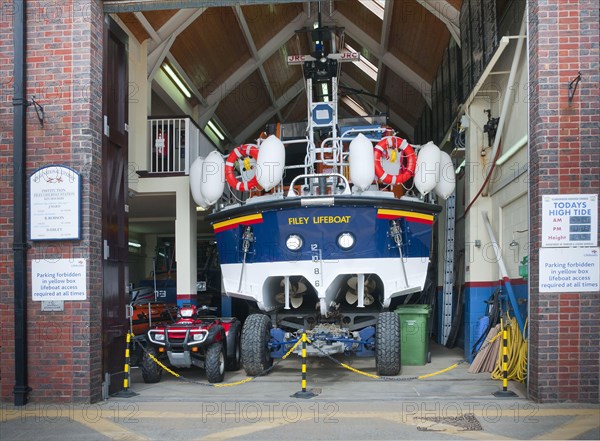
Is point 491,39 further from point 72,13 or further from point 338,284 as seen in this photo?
point 72,13

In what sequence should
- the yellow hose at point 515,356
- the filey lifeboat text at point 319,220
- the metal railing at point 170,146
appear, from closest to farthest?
the yellow hose at point 515,356 → the filey lifeboat text at point 319,220 → the metal railing at point 170,146

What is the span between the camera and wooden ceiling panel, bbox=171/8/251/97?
1521 centimetres

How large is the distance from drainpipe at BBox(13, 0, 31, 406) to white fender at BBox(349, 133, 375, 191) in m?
4.33

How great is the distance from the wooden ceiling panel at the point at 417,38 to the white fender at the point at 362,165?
5016mm

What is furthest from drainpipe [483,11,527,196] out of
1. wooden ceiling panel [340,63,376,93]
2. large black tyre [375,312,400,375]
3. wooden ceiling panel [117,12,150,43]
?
wooden ceiling panel [340,63,376,93]

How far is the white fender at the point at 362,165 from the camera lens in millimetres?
9930

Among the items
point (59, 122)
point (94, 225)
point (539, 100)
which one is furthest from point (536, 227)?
point (59, 122)

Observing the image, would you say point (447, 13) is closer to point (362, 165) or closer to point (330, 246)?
point (362, 165)

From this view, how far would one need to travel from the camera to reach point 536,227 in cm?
761

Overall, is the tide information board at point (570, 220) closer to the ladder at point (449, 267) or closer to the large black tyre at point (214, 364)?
the large black tyre at point (214, 364)

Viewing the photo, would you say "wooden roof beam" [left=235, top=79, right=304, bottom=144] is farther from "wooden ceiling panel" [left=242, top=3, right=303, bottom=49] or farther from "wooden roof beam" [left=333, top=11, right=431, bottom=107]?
"wooden roof beam" [left=333, top=11, right=431, bottom=107]

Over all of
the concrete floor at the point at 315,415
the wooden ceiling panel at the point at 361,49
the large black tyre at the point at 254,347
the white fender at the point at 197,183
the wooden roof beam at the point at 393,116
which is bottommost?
the concrete floor at the point at 315,415

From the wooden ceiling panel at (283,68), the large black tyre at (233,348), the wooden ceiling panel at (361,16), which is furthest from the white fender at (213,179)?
the wooden ceiling panel at (283,68)

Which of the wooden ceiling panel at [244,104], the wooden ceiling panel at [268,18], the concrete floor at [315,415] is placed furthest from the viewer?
the wooden ceiling panel at [244,104]
